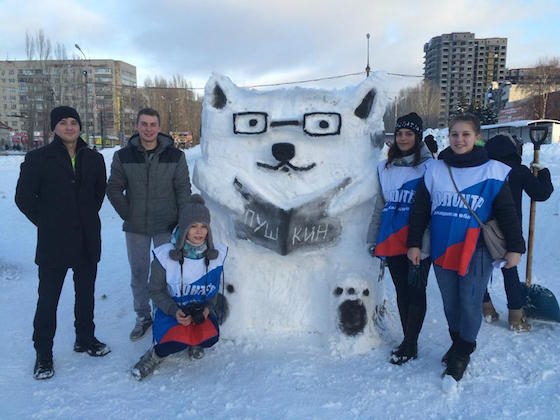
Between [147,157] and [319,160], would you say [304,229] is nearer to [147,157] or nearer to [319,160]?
[319,160]

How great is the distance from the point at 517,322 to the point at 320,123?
2.09 meters

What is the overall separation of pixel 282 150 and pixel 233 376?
1.47 meters

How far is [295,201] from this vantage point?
3.16 m

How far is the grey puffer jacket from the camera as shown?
10.6 feet

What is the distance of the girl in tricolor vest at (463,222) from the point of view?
8.41 ft

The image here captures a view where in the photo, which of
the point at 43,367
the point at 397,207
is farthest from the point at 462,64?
the point at 43,367

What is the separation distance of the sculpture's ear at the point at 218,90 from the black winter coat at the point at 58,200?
91cm

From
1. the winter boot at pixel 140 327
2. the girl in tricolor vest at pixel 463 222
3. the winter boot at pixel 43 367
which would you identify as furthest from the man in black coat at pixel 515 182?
the winter boot at pixel 43 367

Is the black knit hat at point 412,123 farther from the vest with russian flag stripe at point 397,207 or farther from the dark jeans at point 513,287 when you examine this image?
the dark jeans at point 513,287

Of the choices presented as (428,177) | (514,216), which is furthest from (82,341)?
(514,216)

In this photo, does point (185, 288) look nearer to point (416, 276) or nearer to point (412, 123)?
point (416, 276)

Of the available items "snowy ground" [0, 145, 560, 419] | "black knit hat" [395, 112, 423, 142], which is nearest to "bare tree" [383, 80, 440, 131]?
"black knit hat" [395, 112, 423, 142]

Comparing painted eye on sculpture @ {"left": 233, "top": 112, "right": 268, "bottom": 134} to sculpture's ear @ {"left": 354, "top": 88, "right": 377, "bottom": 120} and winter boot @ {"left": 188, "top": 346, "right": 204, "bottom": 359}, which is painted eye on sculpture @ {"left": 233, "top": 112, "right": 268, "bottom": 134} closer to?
sculpture's ear @ {"left": 354, "top": 88, "right": 377, "bottom": 120}

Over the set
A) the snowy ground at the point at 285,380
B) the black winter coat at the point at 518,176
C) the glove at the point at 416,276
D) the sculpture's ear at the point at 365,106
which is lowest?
the snowy ground at the point at 285,380
